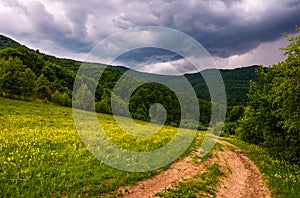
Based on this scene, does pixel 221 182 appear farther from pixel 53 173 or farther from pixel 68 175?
pixel 53 173

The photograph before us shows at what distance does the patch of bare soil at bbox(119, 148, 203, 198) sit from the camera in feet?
40.9

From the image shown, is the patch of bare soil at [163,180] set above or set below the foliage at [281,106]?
below

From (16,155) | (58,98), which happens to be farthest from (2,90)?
(16,155)

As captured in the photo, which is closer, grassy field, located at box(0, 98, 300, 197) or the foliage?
grassy field, located at box(0, 98, 300, 197)

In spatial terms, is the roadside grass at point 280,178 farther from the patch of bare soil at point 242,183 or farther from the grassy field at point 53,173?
the grassy field at point 53,173

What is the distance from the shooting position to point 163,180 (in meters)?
14.8

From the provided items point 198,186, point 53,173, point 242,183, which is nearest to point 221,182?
point 242,183

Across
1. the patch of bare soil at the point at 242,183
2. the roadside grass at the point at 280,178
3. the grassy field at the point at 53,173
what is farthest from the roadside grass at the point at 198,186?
the roadside grass at the point at 280,178

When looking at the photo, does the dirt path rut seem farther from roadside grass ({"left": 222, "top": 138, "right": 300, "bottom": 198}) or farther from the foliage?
the foliage

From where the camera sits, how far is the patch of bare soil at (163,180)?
1247cm

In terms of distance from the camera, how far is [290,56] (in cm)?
2272

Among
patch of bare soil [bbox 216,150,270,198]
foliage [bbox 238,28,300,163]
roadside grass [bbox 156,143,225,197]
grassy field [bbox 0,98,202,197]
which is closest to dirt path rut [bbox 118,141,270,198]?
patch of bare soil [bbox 216,150,270,198]

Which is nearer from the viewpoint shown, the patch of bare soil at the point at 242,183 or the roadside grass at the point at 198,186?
the roadside grass at the point at 198,186

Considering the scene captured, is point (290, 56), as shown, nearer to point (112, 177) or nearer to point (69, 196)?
point (112, 177)
